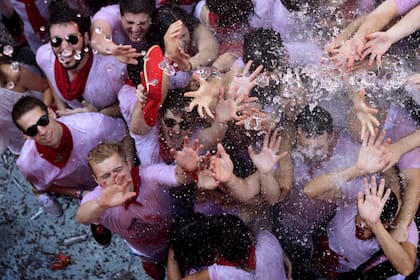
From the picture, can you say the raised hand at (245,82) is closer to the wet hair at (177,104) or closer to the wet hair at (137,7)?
the wet hair at (177,104)

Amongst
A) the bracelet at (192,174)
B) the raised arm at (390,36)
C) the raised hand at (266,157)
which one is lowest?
the bracelet at (192,174)

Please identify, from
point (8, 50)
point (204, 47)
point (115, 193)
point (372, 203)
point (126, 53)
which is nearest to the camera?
point (372, 203)

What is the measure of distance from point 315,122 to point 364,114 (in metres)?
0.19

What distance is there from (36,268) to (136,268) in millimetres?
448

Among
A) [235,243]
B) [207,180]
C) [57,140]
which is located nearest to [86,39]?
[57,140]

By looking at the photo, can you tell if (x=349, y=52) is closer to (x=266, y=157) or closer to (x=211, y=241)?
(x=266, y=157)

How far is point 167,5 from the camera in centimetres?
256

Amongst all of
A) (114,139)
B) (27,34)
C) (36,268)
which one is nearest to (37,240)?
(36,268)

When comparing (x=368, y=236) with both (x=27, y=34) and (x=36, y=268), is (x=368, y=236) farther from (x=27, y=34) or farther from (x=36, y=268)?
(x=27, y=34)

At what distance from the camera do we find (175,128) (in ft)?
7.48

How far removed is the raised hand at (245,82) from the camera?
7.36 feet

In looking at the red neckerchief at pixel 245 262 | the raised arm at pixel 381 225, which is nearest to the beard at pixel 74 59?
the red neckerchief at pixel 245 262

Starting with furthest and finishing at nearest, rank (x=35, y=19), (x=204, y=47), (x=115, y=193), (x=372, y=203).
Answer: (x=35, y=19) < (x=204, y=47) < (x=115, y=193) < (x=372, y=203)

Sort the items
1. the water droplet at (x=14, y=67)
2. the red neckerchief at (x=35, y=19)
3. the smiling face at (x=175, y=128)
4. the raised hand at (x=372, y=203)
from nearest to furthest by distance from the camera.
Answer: the raised hand at (x=372, y=203) → the smiling face at (x=175, y=128) → the water droplet at (x=14, y=67) → the red neckerchief at (x=35, y=19)
